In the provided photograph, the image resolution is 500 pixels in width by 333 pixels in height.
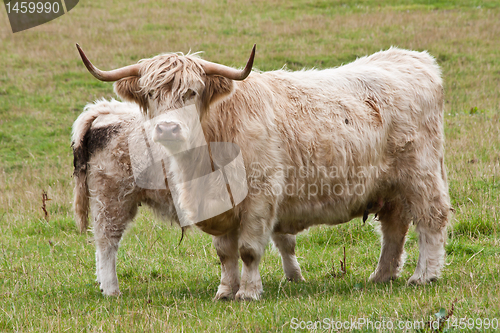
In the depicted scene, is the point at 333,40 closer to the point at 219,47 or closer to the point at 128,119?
the point at 219,47

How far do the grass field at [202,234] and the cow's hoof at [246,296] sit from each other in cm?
10

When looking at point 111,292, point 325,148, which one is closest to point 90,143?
point 111,292

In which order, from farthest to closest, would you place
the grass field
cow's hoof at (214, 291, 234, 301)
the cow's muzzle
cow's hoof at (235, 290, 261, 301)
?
cow's hoof at (214, 291, 234, 301), cow's hoof at (235, 290, 261, 301), the grass field, the cow's muzzle

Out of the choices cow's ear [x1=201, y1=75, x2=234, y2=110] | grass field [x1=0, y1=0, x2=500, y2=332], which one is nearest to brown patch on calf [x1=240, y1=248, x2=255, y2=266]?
grass field [x1=0, y1=0, x2=500, y2=332]

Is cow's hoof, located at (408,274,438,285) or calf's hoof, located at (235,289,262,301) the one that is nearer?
calf's hoof, located at (235,289,262,301)

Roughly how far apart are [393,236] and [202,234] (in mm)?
2229

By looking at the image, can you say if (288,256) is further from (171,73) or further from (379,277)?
(171,73)

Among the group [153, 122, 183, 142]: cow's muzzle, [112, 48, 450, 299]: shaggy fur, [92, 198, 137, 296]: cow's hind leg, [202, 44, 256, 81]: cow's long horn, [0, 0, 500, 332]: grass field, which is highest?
[202, 44, 256, 81]: cow's long horn

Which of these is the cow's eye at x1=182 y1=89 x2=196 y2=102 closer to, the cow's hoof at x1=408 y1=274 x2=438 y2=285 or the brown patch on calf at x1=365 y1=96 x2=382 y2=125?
the brown patch on calf at x1=365 y1=96 x2=382 y2=125

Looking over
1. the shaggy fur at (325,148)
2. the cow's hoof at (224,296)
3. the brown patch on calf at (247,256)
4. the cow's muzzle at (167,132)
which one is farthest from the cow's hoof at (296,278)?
the cow's muzzle at (167,132)

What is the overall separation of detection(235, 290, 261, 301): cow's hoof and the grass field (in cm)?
10

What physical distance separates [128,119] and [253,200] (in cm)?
171

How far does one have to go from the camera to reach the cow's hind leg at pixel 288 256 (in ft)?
17.2

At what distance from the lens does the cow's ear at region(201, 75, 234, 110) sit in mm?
4230
